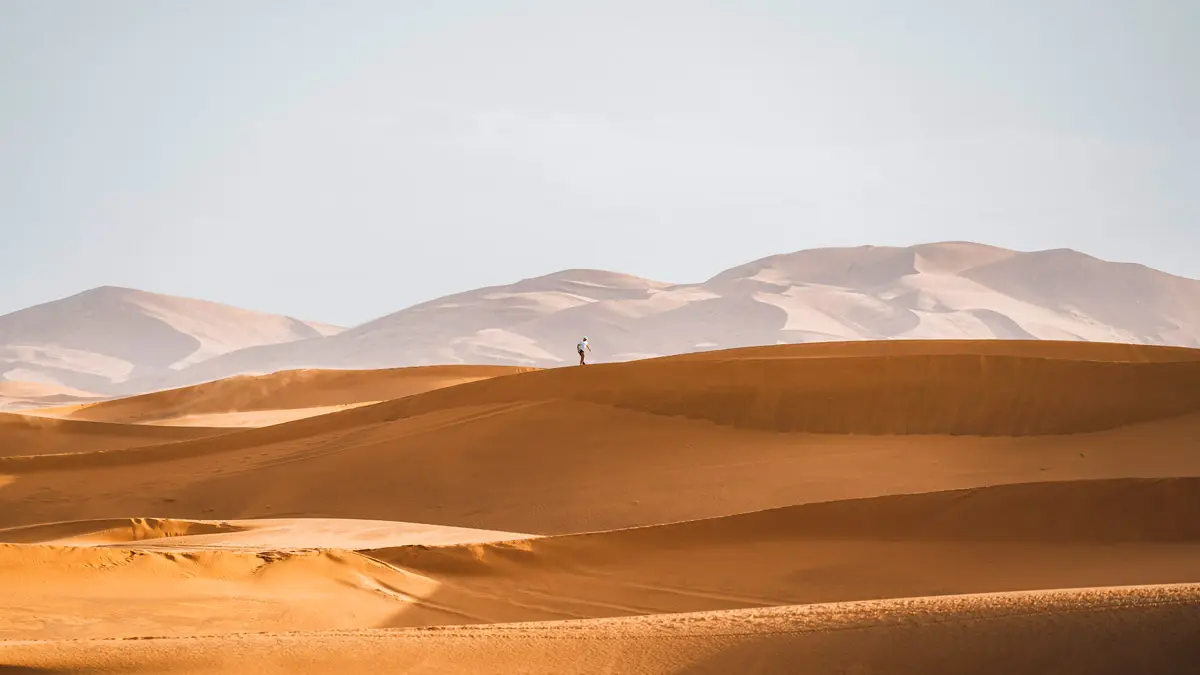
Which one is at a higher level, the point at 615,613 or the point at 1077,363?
the point at 1077,363

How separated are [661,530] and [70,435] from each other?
1536 centimetres

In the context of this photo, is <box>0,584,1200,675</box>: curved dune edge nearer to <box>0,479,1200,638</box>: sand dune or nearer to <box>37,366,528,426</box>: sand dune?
<box>0,479,1200,638</box>: sand dune

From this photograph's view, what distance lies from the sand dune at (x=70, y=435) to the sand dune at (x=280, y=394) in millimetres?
5142

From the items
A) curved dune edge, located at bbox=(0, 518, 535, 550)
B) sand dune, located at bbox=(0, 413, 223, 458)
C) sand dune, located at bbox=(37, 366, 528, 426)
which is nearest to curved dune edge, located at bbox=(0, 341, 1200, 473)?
sand dune, located at bbox=(0, 413, 223, 458)

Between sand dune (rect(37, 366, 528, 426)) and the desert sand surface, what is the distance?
1135 centimetres

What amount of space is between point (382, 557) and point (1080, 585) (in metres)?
3.92

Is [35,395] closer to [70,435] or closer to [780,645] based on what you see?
[70,435]

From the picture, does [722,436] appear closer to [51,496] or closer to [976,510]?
[976,510]

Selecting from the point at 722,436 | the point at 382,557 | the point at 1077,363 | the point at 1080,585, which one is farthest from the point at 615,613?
the point at 1077,363

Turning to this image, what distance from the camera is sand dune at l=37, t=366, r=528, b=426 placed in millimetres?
26750

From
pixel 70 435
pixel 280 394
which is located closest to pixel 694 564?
pixel 70 435

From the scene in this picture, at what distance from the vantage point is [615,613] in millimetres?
6109

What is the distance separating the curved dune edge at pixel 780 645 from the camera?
3693 millimetres

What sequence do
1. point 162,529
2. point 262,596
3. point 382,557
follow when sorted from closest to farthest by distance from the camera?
1. point 262,596
2. point 382,557
3. point 162,529
